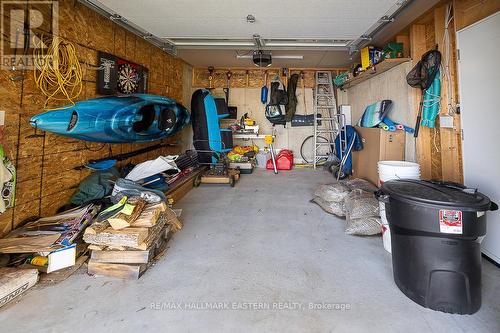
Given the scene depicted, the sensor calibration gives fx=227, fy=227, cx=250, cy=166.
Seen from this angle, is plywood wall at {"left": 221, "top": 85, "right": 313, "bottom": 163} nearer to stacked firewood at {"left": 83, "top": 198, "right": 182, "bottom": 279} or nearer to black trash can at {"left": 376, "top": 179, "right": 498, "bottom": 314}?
stacked firewood at {"left": 83, "top": 198, "right": 182, "bottom": 279}

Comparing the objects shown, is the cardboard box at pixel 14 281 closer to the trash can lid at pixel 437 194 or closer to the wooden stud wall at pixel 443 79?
the trash can lid at pixel 437 194

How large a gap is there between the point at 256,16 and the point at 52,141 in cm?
262

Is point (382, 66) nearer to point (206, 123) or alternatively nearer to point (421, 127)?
point (421, 127)

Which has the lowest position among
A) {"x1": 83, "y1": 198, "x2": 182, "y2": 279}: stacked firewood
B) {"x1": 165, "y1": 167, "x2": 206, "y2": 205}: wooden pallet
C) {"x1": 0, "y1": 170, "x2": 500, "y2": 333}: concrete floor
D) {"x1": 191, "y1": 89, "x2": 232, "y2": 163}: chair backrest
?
{"x1": 0, "y1": 170, "x2": 500, "y2": 333}: concrete floor

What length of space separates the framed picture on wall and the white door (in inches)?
158

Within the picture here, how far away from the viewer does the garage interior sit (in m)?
1.37

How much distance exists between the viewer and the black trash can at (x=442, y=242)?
1271mm

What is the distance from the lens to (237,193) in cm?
384

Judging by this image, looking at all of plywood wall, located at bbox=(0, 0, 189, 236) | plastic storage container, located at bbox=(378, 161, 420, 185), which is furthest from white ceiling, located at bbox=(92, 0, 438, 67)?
plastic storage container, located at bbox=(378, 161, 420, 185)

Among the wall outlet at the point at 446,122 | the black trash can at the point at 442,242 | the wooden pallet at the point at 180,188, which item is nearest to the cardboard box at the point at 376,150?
the wall outlet at the point at 446,122

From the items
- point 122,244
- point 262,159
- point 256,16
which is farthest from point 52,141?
point 262,159

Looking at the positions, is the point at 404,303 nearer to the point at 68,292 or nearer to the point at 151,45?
the point at 68,292

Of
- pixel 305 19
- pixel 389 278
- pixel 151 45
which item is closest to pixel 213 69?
pixel 151 45

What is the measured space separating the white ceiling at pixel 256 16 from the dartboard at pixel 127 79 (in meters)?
0.65
